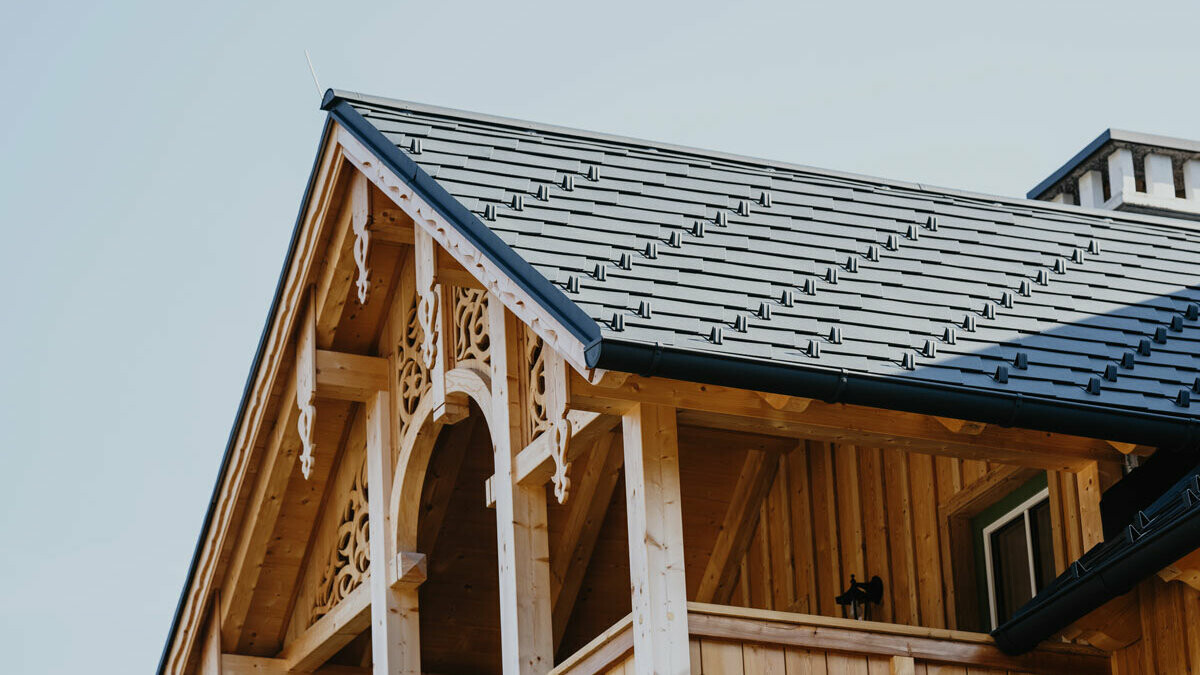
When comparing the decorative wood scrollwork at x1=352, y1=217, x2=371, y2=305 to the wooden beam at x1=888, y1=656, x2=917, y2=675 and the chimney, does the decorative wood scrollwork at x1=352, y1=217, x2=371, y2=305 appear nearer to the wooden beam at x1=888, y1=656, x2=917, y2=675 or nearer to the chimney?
the wooden beam at x1=888, y1=656, x2=917, y2=675

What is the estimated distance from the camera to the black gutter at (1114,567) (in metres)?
9.15

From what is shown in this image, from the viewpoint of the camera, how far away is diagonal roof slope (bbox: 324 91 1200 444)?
961cm

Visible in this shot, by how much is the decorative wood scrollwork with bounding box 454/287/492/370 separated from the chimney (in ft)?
19.0

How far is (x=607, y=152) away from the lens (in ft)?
40.3

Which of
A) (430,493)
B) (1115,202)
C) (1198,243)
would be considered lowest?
(430,493)

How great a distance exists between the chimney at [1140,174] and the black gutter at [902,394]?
19.2 feet

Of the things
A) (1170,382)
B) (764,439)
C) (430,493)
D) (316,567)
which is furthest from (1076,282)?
(316,567)

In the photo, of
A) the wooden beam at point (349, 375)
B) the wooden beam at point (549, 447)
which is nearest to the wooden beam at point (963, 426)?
the wooden beam at point (549, 447)

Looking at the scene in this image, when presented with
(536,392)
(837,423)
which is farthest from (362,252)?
(837,423)

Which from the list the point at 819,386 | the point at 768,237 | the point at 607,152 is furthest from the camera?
the point at 607,152

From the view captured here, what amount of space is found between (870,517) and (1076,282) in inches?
81.8

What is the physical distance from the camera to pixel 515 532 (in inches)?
429

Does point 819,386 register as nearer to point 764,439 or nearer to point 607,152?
point 607,152

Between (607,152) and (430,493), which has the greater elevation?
(607,152)
